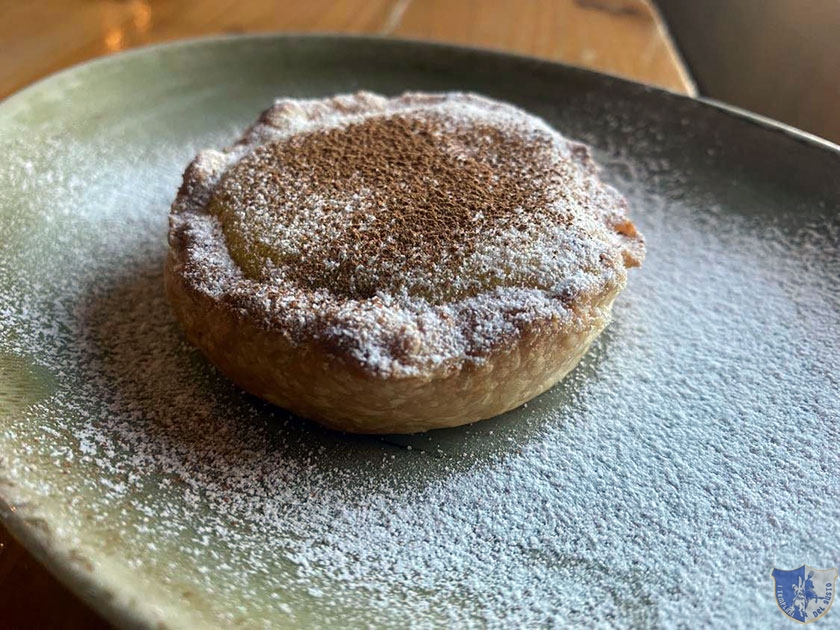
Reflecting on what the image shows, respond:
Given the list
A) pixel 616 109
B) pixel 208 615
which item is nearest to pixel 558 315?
pixel 208 615

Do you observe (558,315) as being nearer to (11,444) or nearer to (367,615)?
(367,615)

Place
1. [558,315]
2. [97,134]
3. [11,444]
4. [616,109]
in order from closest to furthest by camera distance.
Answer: [11,444] < [558,315] < [97,134] < [616,109]

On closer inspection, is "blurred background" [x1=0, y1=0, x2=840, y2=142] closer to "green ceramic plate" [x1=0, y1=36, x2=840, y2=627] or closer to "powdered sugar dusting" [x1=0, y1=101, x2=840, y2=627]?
"green ceramic plate" [x1=0, y1=36, x2=840, y2=627]

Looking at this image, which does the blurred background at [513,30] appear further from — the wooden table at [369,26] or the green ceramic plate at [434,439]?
the green ceramic plate at [434,439]

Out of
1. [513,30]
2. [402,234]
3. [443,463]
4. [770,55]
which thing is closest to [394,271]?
[402,234]

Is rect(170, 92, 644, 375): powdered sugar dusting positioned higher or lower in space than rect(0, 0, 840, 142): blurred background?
lower

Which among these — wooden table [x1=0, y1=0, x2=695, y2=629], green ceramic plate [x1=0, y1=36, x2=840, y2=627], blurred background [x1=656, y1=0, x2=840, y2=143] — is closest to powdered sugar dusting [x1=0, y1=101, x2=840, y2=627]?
green ceramic plate [x1=0, y1=36, x2=840, y2=627]
